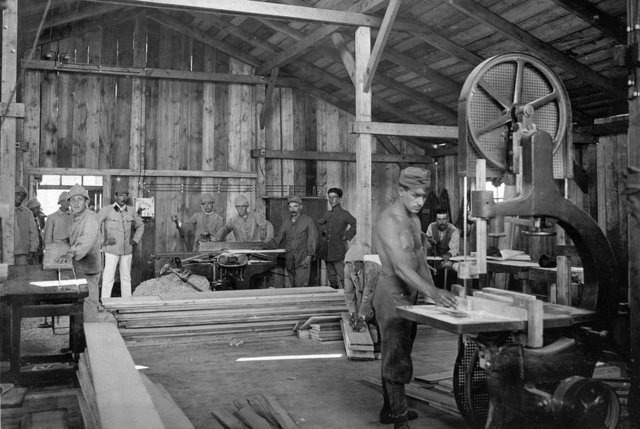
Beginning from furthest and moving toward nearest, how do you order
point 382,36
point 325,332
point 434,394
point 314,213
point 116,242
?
point 314,213 < point 116,242 < point 325,332 < point 382,36 < point 434,394

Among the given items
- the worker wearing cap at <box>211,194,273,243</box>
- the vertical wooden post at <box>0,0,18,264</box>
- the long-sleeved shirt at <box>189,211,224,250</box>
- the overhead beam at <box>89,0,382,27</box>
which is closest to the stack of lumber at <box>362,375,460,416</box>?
the vertical wooden post at <box>0,0,18,264</box>

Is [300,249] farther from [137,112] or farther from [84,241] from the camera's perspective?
[137,112]

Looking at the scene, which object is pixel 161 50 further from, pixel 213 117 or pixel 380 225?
pixel 380 225

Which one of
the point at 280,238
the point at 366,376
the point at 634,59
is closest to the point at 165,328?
the point at 366,376

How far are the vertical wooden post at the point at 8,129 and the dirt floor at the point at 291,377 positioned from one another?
1.89 metres

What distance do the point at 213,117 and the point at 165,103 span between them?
3.44 ft

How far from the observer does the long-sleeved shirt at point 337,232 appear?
36.9 ft

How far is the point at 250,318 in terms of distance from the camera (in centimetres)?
809

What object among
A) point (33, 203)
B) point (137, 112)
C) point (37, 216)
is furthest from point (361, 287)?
point (137, 112)

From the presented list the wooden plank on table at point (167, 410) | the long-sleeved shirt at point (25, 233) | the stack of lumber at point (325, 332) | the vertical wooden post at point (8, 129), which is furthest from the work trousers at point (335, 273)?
the wooden plank on table at point (167, 410)

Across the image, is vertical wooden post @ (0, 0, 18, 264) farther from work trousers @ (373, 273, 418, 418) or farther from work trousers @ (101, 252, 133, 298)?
work trousers @ (101, 252, 133, 298)

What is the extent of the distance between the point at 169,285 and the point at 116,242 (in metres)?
1.27

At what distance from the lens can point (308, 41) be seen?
420 inches

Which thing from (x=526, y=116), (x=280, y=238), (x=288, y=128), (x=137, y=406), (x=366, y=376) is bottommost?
(x=366, y=376)
